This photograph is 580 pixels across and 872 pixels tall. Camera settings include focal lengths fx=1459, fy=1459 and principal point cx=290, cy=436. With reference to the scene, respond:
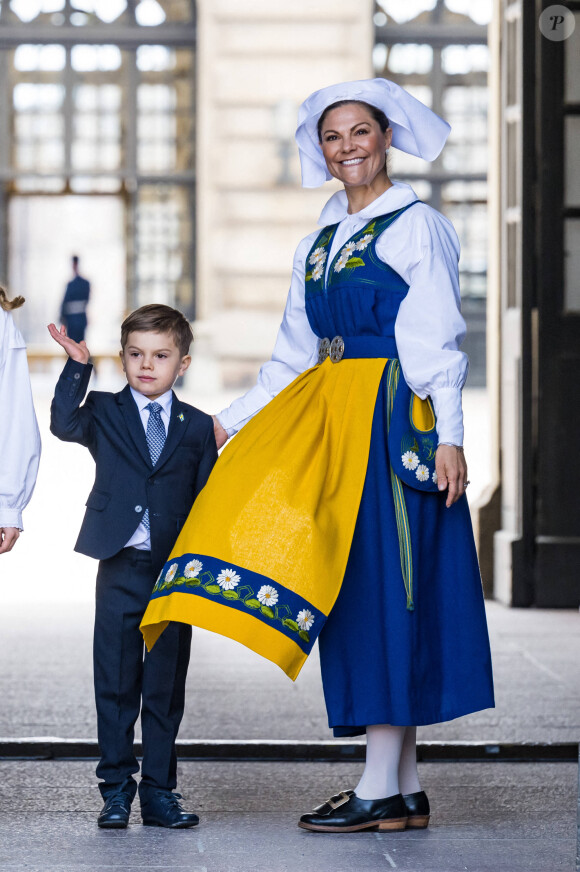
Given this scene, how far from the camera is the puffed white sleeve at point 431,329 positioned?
3.18 metres

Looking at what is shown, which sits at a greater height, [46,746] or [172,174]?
[172,174]

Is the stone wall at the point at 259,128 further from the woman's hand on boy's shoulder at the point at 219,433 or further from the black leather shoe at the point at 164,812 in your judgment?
the black leather shoe at the point at 164,812

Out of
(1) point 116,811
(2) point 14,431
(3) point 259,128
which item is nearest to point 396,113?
(2) point 14,431

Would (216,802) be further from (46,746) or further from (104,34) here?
(104,34)

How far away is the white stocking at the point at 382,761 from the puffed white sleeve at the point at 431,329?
2.18ft

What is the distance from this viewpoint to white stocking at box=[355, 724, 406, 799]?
10.7 feet

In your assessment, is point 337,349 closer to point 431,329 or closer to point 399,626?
point 431,329

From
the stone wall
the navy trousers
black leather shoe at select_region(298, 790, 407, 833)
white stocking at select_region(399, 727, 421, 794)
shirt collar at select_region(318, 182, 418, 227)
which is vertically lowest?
black leather shoe at select_region(298, 790, 407, 833)

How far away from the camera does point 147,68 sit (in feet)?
54.4

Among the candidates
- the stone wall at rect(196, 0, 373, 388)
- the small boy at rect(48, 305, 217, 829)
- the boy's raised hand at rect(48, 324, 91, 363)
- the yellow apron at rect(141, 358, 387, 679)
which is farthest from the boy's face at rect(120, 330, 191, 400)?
the stone wall at rect(196, 0, 373, 388)

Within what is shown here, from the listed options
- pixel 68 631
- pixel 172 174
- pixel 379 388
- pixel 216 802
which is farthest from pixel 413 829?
pixel 172 174

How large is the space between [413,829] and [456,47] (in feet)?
48.0

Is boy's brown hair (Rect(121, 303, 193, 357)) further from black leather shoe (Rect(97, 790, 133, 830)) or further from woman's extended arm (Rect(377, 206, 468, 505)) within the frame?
black leather shoe (Rect(97, 790, 133, 830))

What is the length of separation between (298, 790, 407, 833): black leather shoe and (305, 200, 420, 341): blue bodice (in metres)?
1.05
